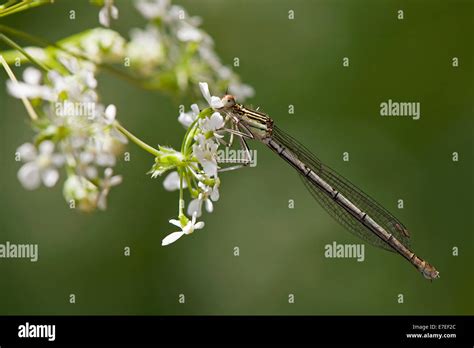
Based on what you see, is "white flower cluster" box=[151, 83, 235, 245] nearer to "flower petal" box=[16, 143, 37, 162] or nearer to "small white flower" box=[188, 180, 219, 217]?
"small white flower" box=[188, 180, 219, 217]

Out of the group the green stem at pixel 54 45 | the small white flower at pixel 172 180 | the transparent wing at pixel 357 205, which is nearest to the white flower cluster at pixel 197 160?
the small white flower at pixel 172 180

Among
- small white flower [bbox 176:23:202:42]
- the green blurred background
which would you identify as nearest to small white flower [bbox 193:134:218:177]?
small white flower [bbox 176:23:202:42]

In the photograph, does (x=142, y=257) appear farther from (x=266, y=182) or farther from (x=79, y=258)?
(x=266, y=182)

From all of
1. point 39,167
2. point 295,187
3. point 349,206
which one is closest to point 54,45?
point 39,167

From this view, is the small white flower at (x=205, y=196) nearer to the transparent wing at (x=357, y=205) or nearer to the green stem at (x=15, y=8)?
the green stem at (x=15, y=8)

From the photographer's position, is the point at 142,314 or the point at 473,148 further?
the point at 473,148

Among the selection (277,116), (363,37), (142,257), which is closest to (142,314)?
(142,257)
